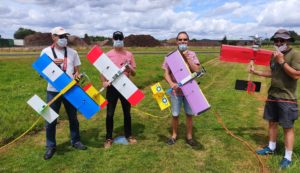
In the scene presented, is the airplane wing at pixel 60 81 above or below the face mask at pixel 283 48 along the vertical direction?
below

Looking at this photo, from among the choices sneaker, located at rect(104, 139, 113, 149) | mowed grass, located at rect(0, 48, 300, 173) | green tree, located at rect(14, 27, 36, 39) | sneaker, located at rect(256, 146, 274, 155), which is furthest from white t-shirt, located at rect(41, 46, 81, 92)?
green tree, located at rect(14, 27, 36, 39)

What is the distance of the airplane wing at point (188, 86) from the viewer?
5.98 m

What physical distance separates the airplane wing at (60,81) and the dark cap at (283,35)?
3618 millimetres

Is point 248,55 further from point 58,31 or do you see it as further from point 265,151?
point 58,31

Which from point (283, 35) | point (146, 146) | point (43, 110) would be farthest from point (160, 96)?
point (283, 35)

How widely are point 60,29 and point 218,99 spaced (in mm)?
7427

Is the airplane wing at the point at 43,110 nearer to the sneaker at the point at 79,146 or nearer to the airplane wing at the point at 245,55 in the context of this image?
the sneaker at the point at 79,146

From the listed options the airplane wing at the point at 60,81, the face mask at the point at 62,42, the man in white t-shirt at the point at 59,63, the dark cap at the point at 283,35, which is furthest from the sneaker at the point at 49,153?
the dark cap at the point at 283,35

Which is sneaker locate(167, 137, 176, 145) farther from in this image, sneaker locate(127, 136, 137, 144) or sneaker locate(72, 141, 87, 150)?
sneaker locate(72, 141, 87, 150)

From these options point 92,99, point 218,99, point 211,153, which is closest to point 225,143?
point 211,153

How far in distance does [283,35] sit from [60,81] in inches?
162

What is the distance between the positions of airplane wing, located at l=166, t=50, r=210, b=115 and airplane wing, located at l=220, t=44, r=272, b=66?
96cm

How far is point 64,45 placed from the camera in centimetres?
579

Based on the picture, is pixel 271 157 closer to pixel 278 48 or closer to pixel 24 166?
pixel 278 48
